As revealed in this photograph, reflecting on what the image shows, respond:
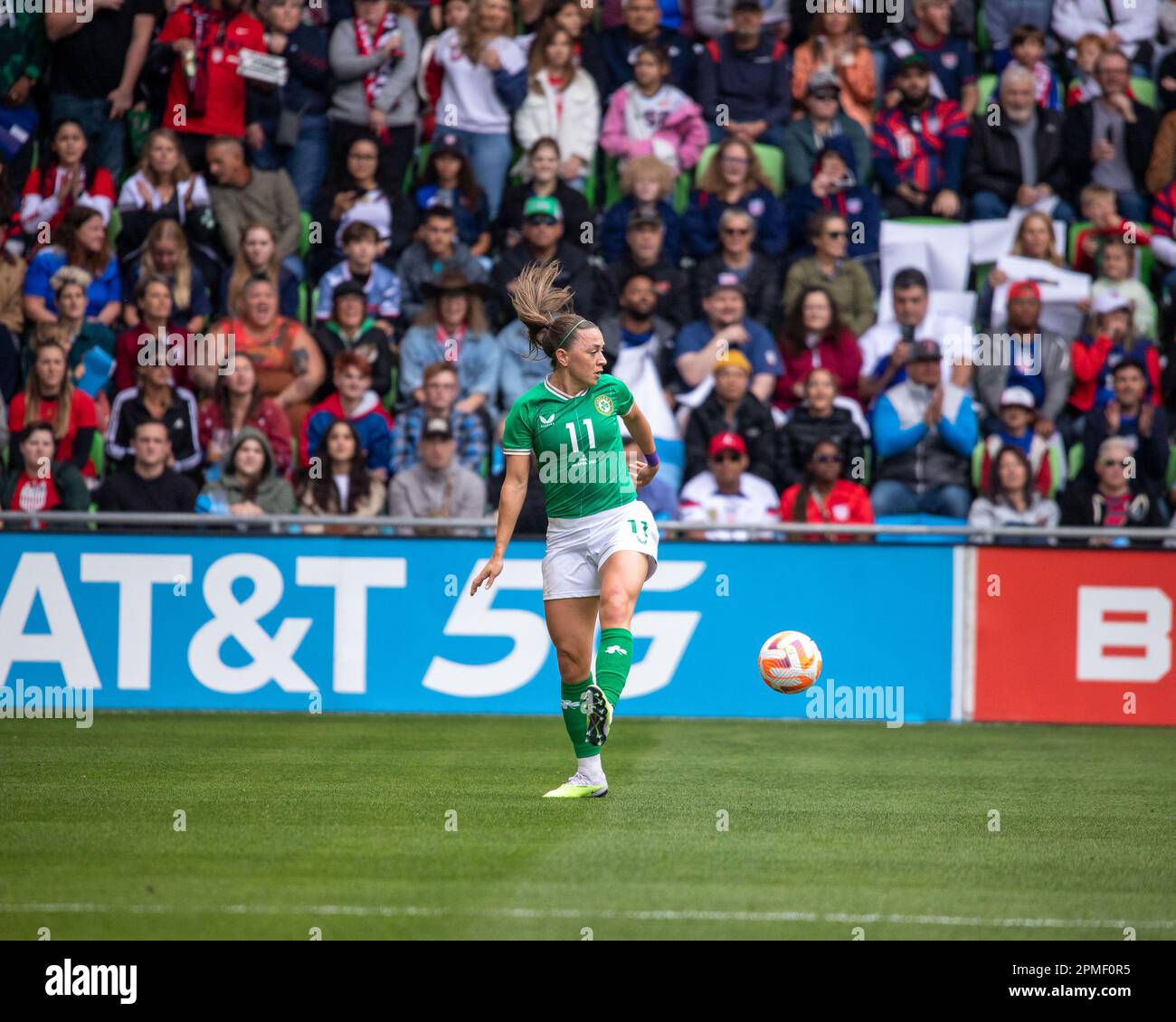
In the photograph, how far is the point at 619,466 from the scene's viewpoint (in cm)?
946

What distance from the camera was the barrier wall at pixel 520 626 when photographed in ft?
44.0

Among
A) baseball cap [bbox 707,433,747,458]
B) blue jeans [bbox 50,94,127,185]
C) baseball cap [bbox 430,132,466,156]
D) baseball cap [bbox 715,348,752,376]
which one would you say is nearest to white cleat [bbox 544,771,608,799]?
baseball cap [bbox 707,433,747,458]

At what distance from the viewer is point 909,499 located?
598 inches

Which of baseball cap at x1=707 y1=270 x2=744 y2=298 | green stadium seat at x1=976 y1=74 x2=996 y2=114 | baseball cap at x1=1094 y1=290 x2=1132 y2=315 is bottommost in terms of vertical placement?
baseball cap at x1=1094 y1=290 x2=1132 y2=315

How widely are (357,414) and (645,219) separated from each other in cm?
310

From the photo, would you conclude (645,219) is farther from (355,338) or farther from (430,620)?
(430,620)

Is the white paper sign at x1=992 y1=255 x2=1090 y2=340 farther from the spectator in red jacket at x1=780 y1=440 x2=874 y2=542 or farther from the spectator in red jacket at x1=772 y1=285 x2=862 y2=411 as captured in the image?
the spectator in red jacket at x1=780 y1=440 x2=874 y2=542

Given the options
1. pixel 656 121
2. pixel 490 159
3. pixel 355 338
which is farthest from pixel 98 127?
pixel 656 121

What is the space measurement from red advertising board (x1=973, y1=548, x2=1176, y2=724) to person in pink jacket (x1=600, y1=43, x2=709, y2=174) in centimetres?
543

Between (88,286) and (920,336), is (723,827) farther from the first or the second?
(88,286)

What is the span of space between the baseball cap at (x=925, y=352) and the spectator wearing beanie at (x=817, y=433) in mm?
845

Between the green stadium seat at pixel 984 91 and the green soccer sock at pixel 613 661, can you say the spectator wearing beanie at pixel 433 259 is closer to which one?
the green stadium seat at pixel 984 91

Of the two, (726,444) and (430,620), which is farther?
(726,444)

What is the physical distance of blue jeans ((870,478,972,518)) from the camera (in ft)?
49.8
